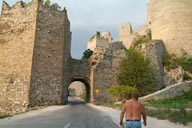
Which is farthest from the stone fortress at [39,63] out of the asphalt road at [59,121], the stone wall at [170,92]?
the asphalt road at [59,121]

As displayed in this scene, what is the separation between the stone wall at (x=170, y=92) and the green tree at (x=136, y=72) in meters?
4.48

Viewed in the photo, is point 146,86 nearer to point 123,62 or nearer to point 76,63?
point 123,62

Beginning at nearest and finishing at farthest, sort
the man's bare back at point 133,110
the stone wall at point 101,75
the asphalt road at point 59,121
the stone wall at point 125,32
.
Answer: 1. the man's bare back at point 133,110
2. the asphalt road at point 59,121
3. the stone wall at point 101,75
4. the stone wall at point 125,32

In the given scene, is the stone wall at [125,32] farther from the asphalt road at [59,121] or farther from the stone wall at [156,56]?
the asphalt road at [59,121]

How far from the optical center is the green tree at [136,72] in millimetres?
28875

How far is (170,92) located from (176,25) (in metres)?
13.3

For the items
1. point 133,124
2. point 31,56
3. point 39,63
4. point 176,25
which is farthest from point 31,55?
point 176,25

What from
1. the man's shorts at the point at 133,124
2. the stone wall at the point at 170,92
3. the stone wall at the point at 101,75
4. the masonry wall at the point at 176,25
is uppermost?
the masonry wall at the point at 176,25

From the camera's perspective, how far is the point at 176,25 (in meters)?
33.8

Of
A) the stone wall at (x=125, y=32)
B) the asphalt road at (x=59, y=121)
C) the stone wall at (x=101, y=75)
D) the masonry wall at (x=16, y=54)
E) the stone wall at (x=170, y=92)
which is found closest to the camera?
the asphalt road at (x=59, y=121)

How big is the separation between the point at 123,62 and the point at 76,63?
19.3ft

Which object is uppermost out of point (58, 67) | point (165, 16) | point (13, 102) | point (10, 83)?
point (165, 16)

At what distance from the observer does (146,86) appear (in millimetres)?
29438

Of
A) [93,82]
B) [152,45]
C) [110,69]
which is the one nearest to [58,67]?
[93,82]
